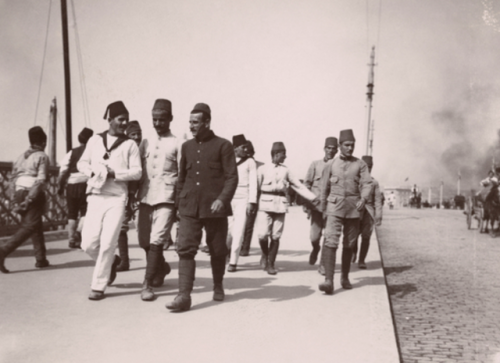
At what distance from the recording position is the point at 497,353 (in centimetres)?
471

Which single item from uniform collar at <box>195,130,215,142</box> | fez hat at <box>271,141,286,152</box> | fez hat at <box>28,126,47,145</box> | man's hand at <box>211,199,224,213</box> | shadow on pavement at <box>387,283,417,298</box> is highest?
fez hat at <box>271,141,286,152</box>

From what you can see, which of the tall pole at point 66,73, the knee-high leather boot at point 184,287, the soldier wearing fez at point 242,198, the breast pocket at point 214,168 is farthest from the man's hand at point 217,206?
the tall pole at point 66,73

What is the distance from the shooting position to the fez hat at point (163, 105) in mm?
6262

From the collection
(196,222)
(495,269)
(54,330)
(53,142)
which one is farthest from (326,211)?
(53,142)

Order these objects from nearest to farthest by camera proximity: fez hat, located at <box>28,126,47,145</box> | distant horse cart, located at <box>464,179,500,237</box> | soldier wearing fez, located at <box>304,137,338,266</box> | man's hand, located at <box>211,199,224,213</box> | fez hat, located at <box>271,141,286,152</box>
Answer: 1. man's hand, located at <box>211,199,224,213</box>
2. fez hat, located at <box>28,126,47,145</box>
3. fez hat, located at <box>271,141,286,152</box>
4. soldier wearing fez, located at <box>304,137,338,266</box>
5. distant horse cart, located at <box>464,179,500,237</box>

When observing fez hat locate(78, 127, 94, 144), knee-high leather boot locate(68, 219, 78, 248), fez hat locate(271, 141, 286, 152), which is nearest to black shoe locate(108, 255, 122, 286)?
fez hat locate(271, 141, 286, 152)

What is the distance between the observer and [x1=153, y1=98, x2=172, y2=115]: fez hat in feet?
20.5

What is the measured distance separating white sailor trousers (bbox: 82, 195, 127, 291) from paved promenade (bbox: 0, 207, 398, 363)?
304 mm

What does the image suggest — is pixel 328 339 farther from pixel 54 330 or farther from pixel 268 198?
pixel 268 198

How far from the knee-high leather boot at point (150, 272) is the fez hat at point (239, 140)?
2.99 meters

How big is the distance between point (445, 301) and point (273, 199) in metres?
2.82

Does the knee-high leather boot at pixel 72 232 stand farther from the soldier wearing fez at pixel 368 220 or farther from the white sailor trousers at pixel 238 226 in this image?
the soldier wearing fez at pixel 368 220

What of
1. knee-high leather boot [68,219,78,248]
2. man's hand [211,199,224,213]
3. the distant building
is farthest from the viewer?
the distant building

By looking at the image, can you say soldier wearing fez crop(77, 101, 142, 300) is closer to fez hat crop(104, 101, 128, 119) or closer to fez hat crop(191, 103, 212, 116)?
fez hat crop(104, 101, 128, 119)
